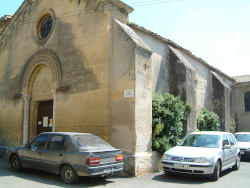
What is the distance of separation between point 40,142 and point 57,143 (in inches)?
32.7

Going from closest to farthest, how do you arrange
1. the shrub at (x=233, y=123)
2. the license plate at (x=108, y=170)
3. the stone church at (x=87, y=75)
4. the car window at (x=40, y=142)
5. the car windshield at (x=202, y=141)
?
the license plate at (x=108, y=170)
the car window at (x=40, y=142)
the car windshield at (x=202, y=141)
the stone church at (x=87, y=75)
the shrub at (x=233, y=123)

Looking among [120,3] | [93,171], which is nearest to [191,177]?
[93,171]

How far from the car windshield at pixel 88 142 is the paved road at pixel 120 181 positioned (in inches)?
40.5

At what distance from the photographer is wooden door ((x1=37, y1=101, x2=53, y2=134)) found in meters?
12.2

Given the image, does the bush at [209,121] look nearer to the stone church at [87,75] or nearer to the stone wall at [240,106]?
the stone church at [87,75]

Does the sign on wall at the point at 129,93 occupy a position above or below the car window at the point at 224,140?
above

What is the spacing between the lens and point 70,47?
11.1 m

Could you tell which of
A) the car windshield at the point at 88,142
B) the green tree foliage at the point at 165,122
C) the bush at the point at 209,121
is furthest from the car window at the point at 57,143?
the bush at the point at 209,121

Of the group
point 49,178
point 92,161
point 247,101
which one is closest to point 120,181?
point 92,161

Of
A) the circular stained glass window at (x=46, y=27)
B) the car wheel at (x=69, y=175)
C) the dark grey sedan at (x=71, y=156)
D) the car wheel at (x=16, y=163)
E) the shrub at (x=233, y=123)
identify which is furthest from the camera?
the shrub at (x=233, y=123)

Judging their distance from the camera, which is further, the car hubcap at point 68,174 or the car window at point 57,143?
the car window at point 57,143

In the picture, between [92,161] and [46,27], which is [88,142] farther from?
[46,27]

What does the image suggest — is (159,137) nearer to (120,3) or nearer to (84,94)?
A: (84,94)

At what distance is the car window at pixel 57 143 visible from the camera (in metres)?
7.53
